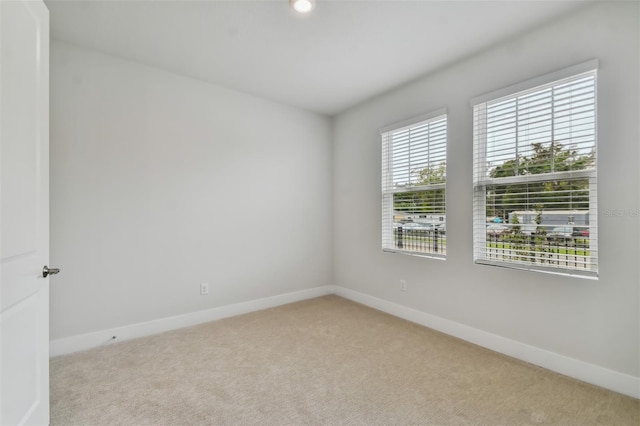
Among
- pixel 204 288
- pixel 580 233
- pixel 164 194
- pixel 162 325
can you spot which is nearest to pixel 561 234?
pixel 580 233

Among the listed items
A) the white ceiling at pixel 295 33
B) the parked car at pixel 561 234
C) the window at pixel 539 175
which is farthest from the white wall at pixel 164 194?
the parked car at pixel 561 234

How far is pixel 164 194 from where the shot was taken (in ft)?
9.77

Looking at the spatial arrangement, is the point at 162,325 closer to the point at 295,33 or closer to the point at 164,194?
the point at 164,194

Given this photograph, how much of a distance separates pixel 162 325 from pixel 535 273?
3.41m

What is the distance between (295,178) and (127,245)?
2.08 meters

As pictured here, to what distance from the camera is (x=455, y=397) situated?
1.89 meters

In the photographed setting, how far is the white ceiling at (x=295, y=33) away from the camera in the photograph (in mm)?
2078

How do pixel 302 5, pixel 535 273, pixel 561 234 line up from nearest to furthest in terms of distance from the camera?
pixel 302 5 < pixel 561 234 < pixel 535 273

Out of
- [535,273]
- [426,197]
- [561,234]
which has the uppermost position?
[426,197]

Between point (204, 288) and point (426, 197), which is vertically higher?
point (426, 197)

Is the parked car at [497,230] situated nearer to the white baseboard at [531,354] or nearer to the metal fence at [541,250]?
the metal fence at [541,250]
